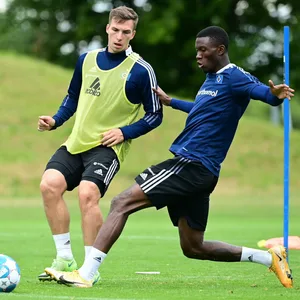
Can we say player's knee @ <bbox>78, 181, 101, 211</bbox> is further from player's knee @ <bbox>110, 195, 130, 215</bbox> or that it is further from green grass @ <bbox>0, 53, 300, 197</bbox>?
green grass @ <bbox>0, 53, 300, 197</bbox>

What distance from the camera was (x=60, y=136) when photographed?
35.2 m

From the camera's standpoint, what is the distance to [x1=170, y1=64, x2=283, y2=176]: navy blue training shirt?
856 centimetres

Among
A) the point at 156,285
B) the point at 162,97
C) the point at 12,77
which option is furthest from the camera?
the point at 12,77

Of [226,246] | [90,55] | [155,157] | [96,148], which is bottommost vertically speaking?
[155,157]

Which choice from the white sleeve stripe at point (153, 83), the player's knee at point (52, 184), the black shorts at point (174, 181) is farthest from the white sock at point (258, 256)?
the player's knee at point (52, 184)

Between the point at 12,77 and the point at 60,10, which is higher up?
the point at 60,10

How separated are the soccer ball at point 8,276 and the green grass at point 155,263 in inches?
2.9

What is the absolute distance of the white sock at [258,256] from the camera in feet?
29.4

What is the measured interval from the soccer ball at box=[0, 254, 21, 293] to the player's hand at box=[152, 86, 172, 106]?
7.37ft

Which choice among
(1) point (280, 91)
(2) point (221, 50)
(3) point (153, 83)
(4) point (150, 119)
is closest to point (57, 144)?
(4) point (150, 119)

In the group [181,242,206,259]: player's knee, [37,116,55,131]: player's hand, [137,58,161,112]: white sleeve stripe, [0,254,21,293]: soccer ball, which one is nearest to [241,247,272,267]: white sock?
[181,242,206,259]: player's knee

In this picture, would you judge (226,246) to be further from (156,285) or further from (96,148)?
(96,148)

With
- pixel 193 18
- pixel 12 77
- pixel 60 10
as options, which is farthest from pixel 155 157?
pixel 60 10

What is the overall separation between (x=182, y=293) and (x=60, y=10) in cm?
4374
